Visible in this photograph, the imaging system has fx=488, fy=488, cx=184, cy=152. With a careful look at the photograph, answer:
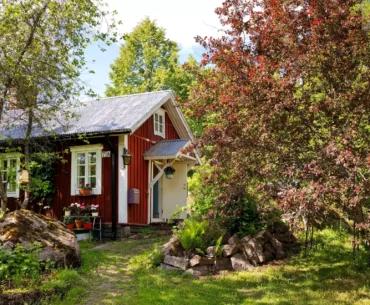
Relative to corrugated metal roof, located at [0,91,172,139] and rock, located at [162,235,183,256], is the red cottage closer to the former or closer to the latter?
corrugated metal roof, located at [0,91,172,139]

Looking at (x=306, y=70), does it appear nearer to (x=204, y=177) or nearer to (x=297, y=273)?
(x=204, y=177)

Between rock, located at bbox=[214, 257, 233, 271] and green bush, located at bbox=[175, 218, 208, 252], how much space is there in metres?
0.42

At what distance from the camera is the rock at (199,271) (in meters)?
9.20

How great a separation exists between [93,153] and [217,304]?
9.27 meters

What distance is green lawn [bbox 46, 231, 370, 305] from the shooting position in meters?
7.52

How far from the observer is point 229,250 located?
9.72 metres

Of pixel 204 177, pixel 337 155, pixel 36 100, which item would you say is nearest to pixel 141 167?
pixel 36 100

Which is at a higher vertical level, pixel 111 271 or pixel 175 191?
pixel 175 191

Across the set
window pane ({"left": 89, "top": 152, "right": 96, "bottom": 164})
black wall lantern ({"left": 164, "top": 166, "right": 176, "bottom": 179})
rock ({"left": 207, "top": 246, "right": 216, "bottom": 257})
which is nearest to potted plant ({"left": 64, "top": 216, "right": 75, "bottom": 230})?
window pane ({"left": 89, "top": 152, "right": 96, "bottom": 164})

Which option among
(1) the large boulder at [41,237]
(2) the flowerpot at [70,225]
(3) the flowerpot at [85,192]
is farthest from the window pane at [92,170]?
(1) the large boulder at [41,237]

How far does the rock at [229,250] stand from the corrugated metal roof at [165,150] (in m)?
6.21

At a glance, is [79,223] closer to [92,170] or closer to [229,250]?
[92,170]

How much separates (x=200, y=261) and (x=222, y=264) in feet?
1.60

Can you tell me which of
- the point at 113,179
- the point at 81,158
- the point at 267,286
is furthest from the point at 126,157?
the point at 267,286
